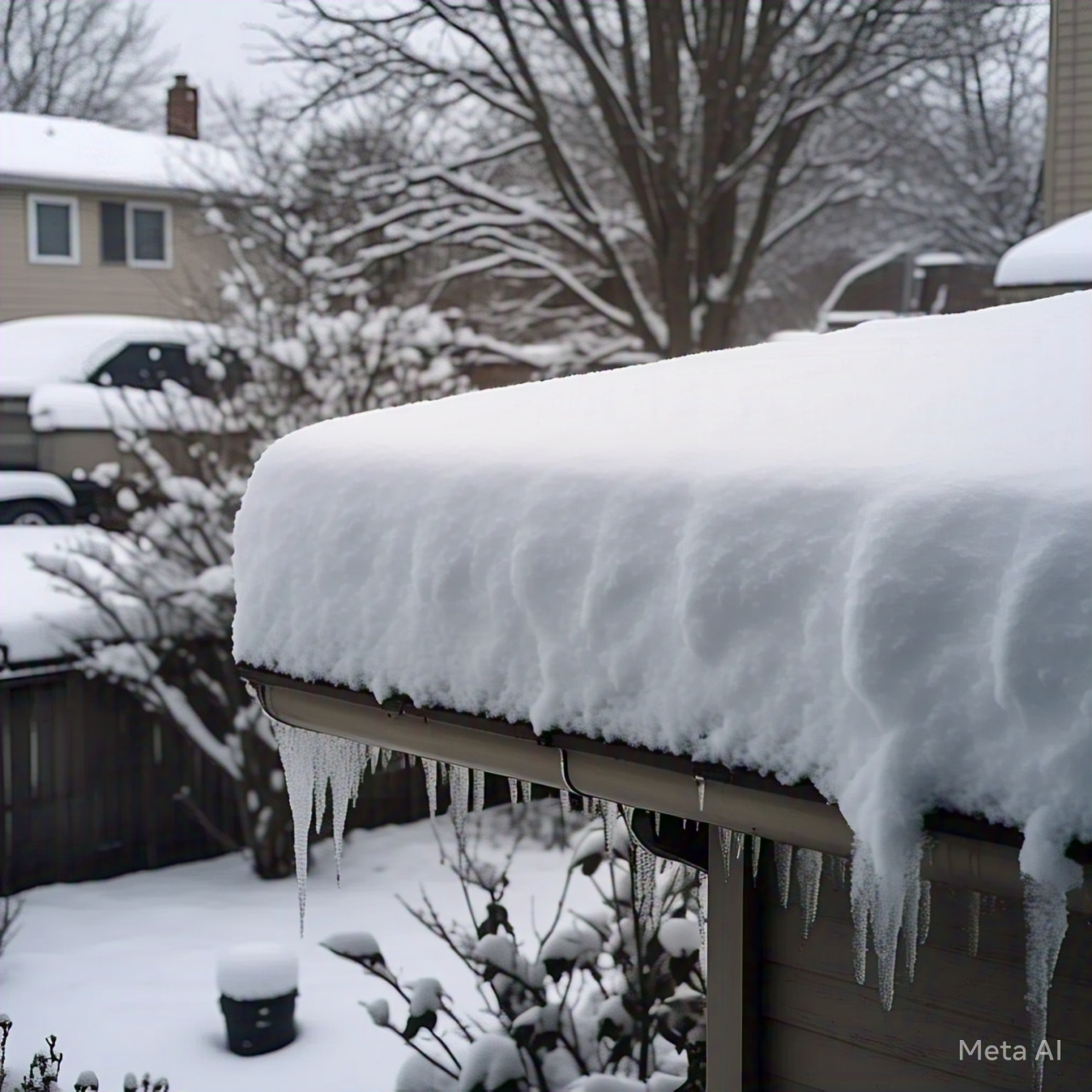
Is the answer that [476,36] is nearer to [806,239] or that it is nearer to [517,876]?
[517,876]

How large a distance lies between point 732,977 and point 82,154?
1589 centimetres

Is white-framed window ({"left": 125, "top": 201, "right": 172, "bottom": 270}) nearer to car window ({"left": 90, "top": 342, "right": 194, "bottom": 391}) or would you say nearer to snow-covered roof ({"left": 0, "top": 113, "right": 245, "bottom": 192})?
snow-covered roof ({"left": 0, "top": 113, "right": 245, "bottom": 192})

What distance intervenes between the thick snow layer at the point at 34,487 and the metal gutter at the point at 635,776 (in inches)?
324

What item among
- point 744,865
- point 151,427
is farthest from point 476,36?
point 744,865

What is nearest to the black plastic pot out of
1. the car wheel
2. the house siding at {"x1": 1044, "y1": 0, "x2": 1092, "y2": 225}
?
the car wheel

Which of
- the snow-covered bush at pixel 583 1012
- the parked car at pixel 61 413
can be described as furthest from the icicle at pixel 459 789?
the parked car at pixel 61 413

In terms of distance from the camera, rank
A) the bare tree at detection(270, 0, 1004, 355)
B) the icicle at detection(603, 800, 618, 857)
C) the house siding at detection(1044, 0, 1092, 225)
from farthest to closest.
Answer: the bare tree at detection(270, 0, 1004, 355) < the house siding at detection(1044, 0, 1092, 225) < the icicle at detection(603, 800, 618, 857)

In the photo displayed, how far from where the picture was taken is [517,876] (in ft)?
23.8

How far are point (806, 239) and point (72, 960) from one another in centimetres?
2112

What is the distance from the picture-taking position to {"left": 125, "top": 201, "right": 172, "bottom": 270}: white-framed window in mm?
17422

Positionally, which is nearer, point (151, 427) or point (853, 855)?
point (853, 855)

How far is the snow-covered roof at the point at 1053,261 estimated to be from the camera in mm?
5996

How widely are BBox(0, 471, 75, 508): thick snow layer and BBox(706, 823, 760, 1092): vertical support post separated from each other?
870 cm

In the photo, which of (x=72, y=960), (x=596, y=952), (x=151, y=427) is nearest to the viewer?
(x=596, y=952)
